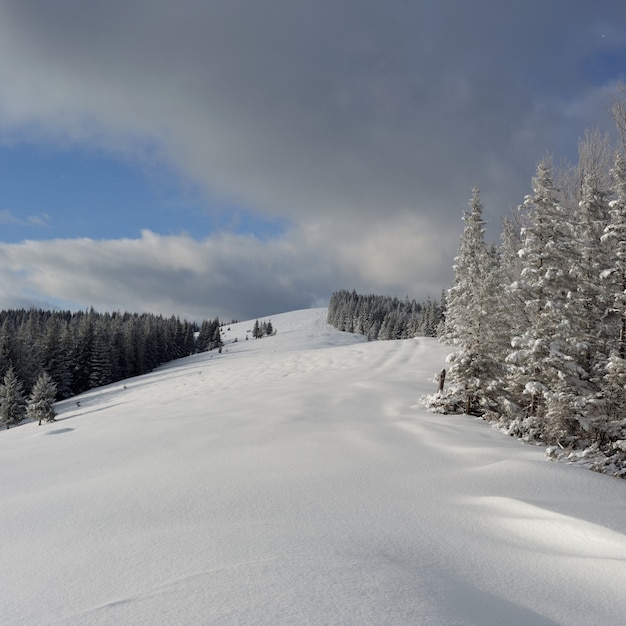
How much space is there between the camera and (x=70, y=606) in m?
3.45

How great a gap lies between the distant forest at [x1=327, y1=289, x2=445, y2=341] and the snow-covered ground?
64774 millimetres

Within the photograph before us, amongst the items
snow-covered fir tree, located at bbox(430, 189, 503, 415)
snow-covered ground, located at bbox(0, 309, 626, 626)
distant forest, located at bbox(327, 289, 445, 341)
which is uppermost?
distant forest, located at bbox(327, 289, 445, 341)

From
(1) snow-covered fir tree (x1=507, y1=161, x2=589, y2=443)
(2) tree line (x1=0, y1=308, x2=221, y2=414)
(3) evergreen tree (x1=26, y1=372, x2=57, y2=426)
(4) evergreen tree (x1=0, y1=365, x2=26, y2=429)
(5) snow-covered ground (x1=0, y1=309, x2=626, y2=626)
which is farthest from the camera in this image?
(2) tree line (x1=0, y1=308, x2=221, y2=414)

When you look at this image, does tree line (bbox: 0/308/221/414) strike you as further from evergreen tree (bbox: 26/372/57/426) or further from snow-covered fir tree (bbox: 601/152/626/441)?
snow-covered fir tree (bbox: 601/152/626/441)

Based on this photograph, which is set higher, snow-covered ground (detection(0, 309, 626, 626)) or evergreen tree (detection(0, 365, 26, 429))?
snow-covered ground (detection(0, 309, 626, 626))

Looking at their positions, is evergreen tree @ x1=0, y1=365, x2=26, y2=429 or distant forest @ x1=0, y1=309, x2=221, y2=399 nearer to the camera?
evergreen tree @ x1=0, y1=365, x2=26, y2=429

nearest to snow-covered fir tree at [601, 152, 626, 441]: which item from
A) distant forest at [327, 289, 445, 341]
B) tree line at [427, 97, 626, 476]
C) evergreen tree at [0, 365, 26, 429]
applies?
tree line at [427, 97, 626, 476]

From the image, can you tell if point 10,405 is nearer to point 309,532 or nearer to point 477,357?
point 477,357

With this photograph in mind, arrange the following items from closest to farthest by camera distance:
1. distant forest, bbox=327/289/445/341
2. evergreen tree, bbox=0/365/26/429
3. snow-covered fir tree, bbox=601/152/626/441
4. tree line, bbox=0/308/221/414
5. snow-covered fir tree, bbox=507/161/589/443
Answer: snow-covered fir tree, bbox=601/152/626/441, snow-covered fir tree, bbox=507/161/589/443, evergreen tree, bbox=0/365/26/429, tree line, bbox=0/308/221/414, distant forest, bbox=327/289/445/341

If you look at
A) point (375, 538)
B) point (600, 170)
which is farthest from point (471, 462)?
point (600, 170)

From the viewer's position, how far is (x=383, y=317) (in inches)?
5792

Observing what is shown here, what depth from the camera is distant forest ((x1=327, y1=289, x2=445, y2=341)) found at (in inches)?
3539

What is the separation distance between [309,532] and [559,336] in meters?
11.2

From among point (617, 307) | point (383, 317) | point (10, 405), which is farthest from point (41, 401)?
point (383, 317)
